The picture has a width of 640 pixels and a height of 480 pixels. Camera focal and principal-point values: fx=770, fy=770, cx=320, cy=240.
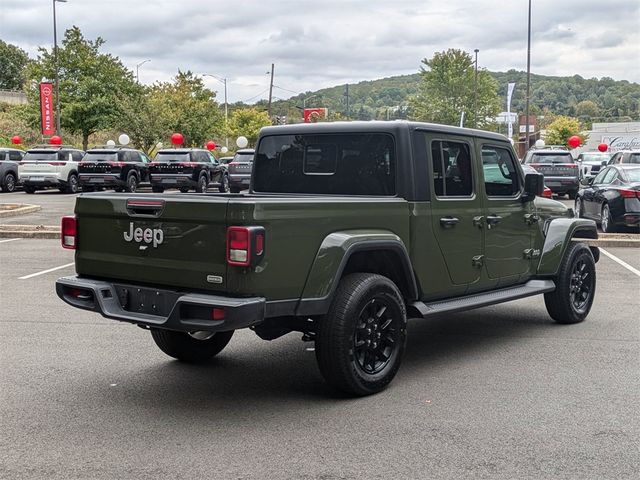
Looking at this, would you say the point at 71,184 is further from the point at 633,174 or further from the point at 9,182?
the point at 633,174

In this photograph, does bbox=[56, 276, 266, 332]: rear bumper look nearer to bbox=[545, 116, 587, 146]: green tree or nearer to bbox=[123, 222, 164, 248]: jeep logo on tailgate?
bbox=[123, 222, 164, 248]: jeep logo on tailgate

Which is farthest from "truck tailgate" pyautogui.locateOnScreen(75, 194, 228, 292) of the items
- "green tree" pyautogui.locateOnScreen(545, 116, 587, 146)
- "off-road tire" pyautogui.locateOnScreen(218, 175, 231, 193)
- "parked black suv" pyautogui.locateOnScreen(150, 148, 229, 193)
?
"green tree" pyautogui.locateOnScreen(545, 116, 587, 146)

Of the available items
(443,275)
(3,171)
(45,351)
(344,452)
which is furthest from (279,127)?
(3,171)

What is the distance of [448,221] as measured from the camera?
5.96 m

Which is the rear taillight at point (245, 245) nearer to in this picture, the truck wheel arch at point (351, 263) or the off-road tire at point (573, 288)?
the truck wheel arch at point (351, 263)

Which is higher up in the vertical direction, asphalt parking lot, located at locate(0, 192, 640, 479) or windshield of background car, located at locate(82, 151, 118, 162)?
windshield of background car, located at locate(82, 151, 118, 162)

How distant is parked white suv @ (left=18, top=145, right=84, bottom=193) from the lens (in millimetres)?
28031

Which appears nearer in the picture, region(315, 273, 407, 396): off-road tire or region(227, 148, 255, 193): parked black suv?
region(315, 273, 407, 396): off-road tire

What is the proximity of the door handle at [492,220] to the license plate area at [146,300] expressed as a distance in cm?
290

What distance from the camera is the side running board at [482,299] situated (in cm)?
581

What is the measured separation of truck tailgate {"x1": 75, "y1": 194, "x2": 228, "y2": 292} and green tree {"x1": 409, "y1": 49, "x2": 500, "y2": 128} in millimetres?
72780

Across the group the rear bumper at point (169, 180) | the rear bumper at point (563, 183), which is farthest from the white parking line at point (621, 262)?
the rear bumper at point (169, 180)

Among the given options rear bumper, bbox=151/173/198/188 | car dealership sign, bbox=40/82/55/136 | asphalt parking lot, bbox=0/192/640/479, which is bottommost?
asphalt parking lot, bbox=0/192/640/479

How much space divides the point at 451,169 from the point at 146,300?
2702 millimetres
